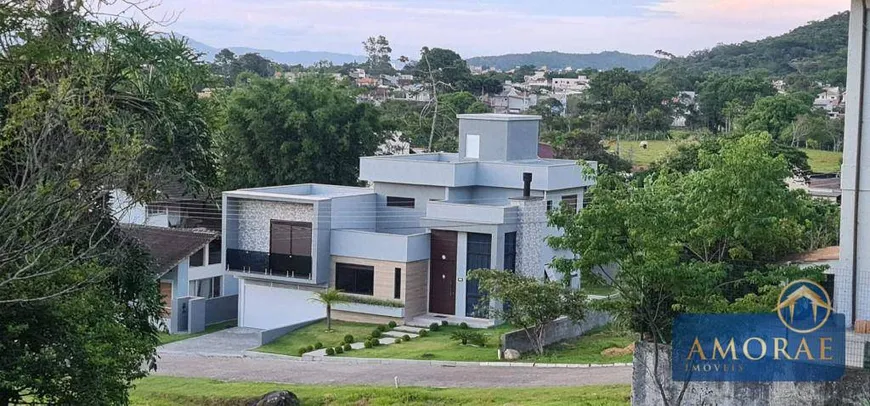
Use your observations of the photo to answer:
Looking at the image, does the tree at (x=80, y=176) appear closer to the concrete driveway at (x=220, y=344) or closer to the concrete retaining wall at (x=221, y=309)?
the concrete driveway at (x=220, y=344)

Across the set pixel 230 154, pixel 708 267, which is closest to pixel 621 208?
pixel 708 267

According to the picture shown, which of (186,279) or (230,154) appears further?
(230,154)

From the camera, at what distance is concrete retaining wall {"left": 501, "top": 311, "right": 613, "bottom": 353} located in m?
25.2

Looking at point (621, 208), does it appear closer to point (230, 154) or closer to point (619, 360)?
point (619, 360)

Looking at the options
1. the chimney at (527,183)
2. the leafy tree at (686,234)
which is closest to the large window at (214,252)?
the chimney at (527,183)

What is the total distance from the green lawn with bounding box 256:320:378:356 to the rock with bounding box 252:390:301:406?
698 centimetres

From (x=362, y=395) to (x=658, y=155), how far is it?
36.9 m

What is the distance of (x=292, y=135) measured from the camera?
4288cm

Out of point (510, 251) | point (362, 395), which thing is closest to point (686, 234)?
point (362, 395)

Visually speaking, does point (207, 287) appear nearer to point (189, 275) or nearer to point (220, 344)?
point (189, 275)

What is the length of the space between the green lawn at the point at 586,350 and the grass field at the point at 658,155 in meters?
23.0

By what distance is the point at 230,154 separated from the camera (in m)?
42.9

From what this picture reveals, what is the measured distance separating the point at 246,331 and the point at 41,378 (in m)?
18.9

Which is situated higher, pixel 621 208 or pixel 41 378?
pixel 621 208
